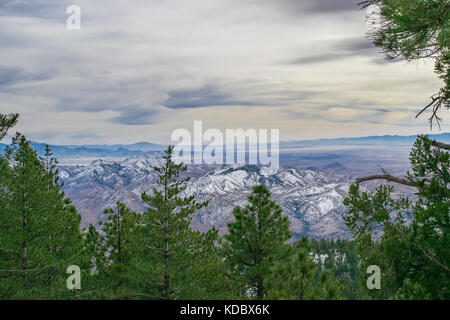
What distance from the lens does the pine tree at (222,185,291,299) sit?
44.6ft

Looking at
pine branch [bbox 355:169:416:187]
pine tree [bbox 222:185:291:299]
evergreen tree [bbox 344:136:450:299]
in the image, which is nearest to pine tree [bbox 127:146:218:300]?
pine tree [bbox 222:185:291:299]

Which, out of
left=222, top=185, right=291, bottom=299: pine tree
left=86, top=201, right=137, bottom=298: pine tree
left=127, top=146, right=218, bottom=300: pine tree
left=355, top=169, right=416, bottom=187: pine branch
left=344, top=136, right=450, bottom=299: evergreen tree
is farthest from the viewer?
left=86, top=201, right=137, bottom=298: pine tree

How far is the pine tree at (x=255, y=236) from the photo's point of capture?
1359 cm

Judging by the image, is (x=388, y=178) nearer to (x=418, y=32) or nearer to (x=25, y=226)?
(x=418, y=32)

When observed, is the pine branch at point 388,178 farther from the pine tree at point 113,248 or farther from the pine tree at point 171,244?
the pine tree at point 113,248

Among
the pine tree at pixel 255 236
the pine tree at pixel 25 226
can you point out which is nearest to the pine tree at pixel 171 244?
the pine tree at pixel 255 236

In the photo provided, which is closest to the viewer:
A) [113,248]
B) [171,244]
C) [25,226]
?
[171,244]

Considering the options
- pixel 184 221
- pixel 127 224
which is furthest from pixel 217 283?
pixel 127 224

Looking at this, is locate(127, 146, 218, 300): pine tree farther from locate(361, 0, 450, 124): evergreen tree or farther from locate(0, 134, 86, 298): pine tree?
locate(361, 0, 450, 124): evergreen tree

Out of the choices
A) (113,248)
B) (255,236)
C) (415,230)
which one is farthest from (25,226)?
(415,230)

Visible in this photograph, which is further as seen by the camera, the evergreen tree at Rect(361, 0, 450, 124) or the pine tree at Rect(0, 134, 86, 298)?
the pine tree at Rect(0, 134, 86, 298)

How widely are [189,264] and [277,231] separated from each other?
11.3ft

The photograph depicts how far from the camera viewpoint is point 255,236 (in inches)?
539
